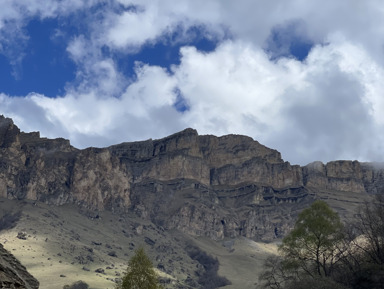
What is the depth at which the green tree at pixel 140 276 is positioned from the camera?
137 ft

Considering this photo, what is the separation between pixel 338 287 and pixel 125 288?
1994 cm

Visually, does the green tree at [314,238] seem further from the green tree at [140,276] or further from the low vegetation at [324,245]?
the green tree at [140,276]

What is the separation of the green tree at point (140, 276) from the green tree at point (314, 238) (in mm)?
18131

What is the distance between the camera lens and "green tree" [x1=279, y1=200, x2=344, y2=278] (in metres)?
51.2

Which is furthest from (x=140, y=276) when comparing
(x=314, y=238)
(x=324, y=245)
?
(x=324, y=245)

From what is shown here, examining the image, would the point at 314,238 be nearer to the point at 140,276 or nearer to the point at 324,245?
the point at 324,245

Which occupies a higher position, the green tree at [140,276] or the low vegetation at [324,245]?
the low vegetation at [324,245]

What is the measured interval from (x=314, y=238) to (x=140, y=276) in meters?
20.6

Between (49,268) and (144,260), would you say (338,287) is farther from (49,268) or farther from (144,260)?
(49,268)

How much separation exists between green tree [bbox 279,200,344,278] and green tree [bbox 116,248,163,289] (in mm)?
18131

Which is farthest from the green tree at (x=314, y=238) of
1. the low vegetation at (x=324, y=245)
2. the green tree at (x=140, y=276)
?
the green tree at (x=140, y=276)

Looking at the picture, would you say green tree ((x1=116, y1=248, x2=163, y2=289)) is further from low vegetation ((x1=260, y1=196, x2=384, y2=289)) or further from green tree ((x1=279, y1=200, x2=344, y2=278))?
green tree ((x1=279, y1=200, x2=344, y2=278))

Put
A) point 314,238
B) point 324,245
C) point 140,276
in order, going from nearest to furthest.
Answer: point 140,276, point 324,245, point 314,238

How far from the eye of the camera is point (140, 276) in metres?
42.4
